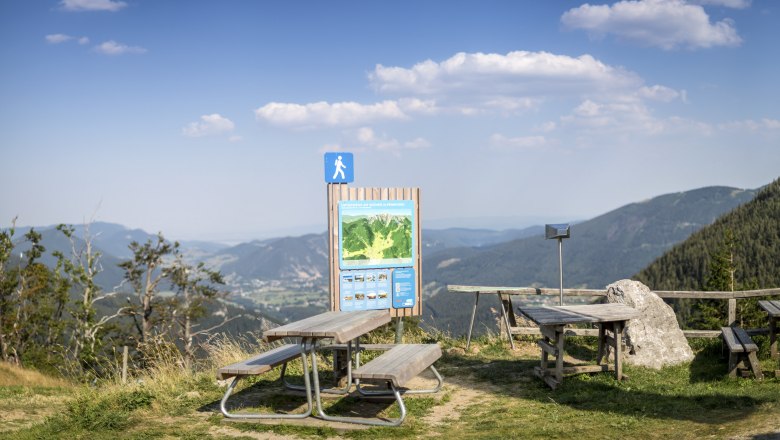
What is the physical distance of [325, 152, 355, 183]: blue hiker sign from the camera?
10.7 meters

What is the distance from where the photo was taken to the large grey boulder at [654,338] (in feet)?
34.2

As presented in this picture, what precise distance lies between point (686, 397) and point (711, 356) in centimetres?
292

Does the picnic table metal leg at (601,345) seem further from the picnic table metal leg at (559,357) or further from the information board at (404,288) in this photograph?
the information board at (404,288)

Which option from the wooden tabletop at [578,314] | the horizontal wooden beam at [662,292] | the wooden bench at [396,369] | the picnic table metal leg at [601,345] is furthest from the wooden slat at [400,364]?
the horizontal wooden beam at [662,292]

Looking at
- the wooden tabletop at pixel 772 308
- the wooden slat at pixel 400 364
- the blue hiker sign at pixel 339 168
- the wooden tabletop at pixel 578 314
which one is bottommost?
the wooden slat at pixel 400 364

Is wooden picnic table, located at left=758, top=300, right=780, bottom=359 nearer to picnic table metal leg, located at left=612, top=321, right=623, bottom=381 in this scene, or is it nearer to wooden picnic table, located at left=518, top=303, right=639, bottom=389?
wooden picnic table, located at left=518, top=303, right=639, bottom=389

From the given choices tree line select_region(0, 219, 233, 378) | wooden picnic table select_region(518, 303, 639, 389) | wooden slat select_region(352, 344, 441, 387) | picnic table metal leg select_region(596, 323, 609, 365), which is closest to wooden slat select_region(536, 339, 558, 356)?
wooden picnic table select_region(518, 303, 639, 389)

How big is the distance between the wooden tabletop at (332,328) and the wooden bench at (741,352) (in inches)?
183

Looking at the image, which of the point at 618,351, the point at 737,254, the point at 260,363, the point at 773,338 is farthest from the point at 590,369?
the point at 737,254

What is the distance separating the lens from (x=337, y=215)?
35.5 feet

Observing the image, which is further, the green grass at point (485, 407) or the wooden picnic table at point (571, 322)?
the wooden picnic table at point (571, 322)

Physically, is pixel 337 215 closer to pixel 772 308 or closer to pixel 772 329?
pixel 772 308

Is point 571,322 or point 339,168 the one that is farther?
point 339,168

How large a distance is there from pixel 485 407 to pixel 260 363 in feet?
9.10
